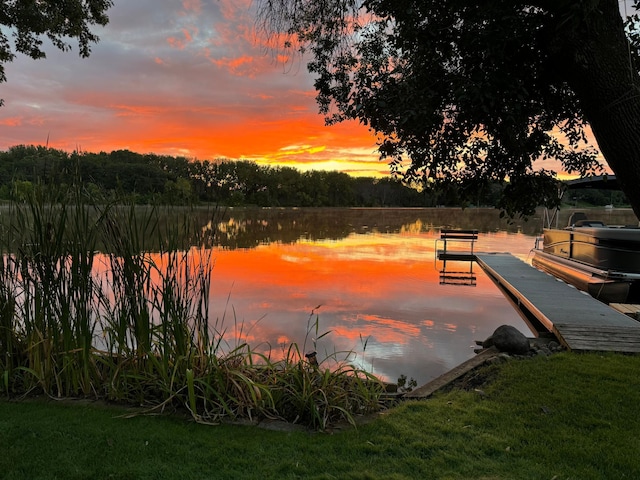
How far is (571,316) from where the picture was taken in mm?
6156

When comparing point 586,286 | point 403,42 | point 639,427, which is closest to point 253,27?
point 403,42

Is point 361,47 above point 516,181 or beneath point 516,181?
above

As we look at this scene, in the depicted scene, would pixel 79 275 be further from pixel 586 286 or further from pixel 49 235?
pixel 586 286

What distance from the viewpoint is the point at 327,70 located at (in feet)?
12.1

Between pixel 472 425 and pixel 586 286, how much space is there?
6.79 meters

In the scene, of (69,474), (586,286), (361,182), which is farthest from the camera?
(361,182)

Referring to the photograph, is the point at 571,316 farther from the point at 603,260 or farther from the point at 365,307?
the point at 365,307

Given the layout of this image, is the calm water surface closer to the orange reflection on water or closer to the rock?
the orange reflection on water

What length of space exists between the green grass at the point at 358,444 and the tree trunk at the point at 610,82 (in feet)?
4.95

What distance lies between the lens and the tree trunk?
2242 millimetres

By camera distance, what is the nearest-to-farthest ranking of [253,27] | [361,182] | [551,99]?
[551,99]
[253,27]
[361,182]

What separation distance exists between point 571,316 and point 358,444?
465 cm

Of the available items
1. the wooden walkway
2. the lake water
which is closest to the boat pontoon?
the wooden walkway

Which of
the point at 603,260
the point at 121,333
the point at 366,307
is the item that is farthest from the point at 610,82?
the point at 603,260
